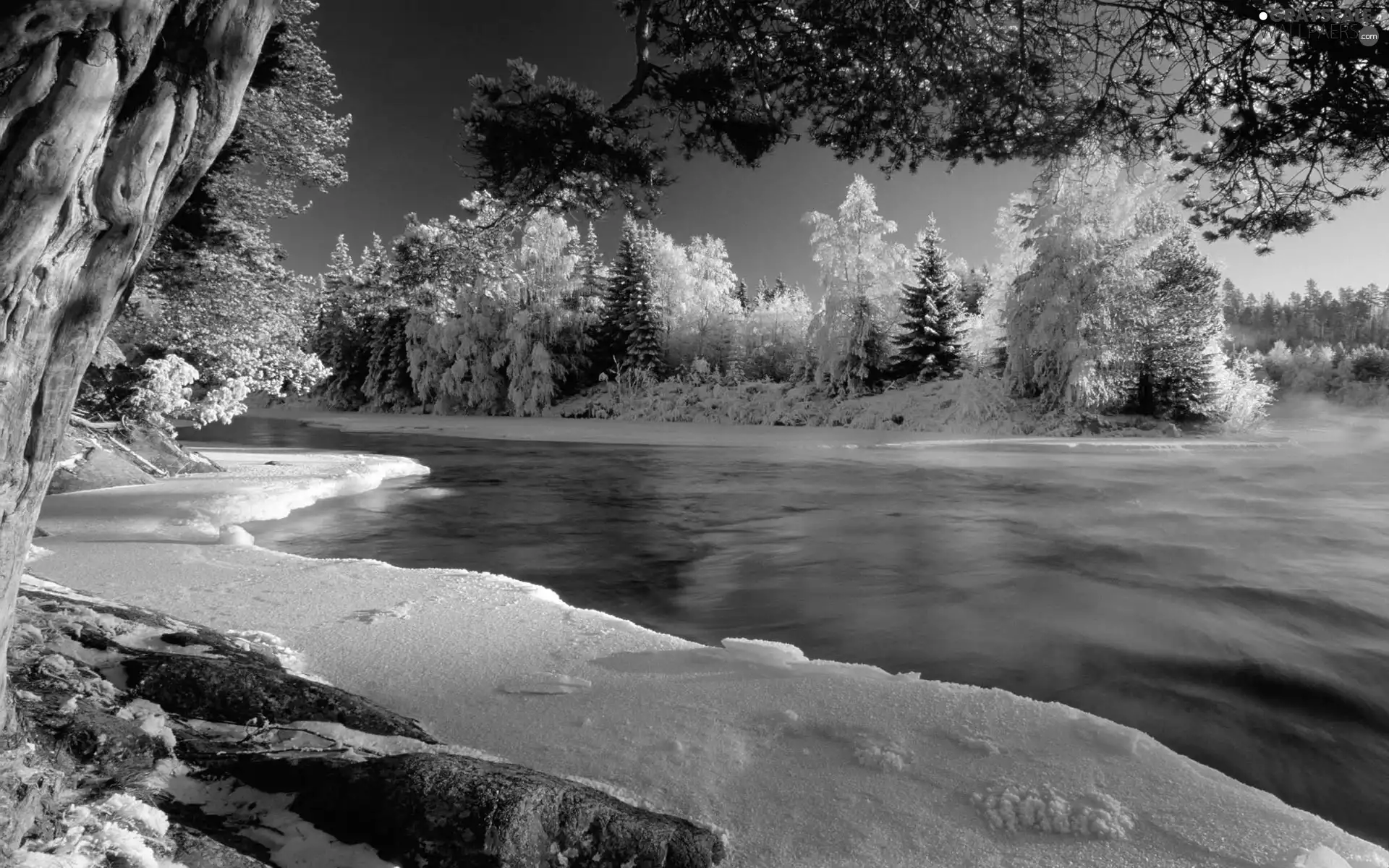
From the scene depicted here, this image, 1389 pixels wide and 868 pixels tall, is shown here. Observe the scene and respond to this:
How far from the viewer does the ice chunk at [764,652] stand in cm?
355

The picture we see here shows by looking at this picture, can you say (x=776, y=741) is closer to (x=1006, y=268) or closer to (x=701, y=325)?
(x=1006, y=268)

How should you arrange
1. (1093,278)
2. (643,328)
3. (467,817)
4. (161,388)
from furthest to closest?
(643,328), (1093,278), (161,388), (467,817)

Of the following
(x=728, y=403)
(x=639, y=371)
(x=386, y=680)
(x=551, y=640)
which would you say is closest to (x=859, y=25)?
(x=551, y=640)

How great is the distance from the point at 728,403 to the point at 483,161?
1166 inches

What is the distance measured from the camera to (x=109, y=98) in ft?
4.85

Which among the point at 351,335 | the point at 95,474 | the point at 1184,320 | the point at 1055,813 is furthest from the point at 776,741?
the point at 351,335

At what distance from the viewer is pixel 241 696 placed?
2295 millimetres

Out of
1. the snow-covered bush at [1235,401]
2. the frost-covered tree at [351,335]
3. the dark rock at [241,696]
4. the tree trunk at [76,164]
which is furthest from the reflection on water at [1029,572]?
the frost-covered tree at [351,335]

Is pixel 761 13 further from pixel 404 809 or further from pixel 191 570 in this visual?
pixel 191 570

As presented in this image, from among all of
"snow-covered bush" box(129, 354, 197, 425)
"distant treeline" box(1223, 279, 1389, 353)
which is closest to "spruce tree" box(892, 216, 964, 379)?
"snow-covered bush" box(129, 354, 197, 425)

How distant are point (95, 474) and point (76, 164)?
414 inches

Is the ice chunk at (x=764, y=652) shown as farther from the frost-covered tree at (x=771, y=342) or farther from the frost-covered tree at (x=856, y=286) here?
the frost-covered tree at (x=771, y=342)

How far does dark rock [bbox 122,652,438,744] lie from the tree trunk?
656 millimetres

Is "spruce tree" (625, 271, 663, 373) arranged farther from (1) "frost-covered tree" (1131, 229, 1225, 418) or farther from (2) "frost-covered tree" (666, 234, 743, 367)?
(1) "frost-covered tree" (1131, 229, 1225, 418)
